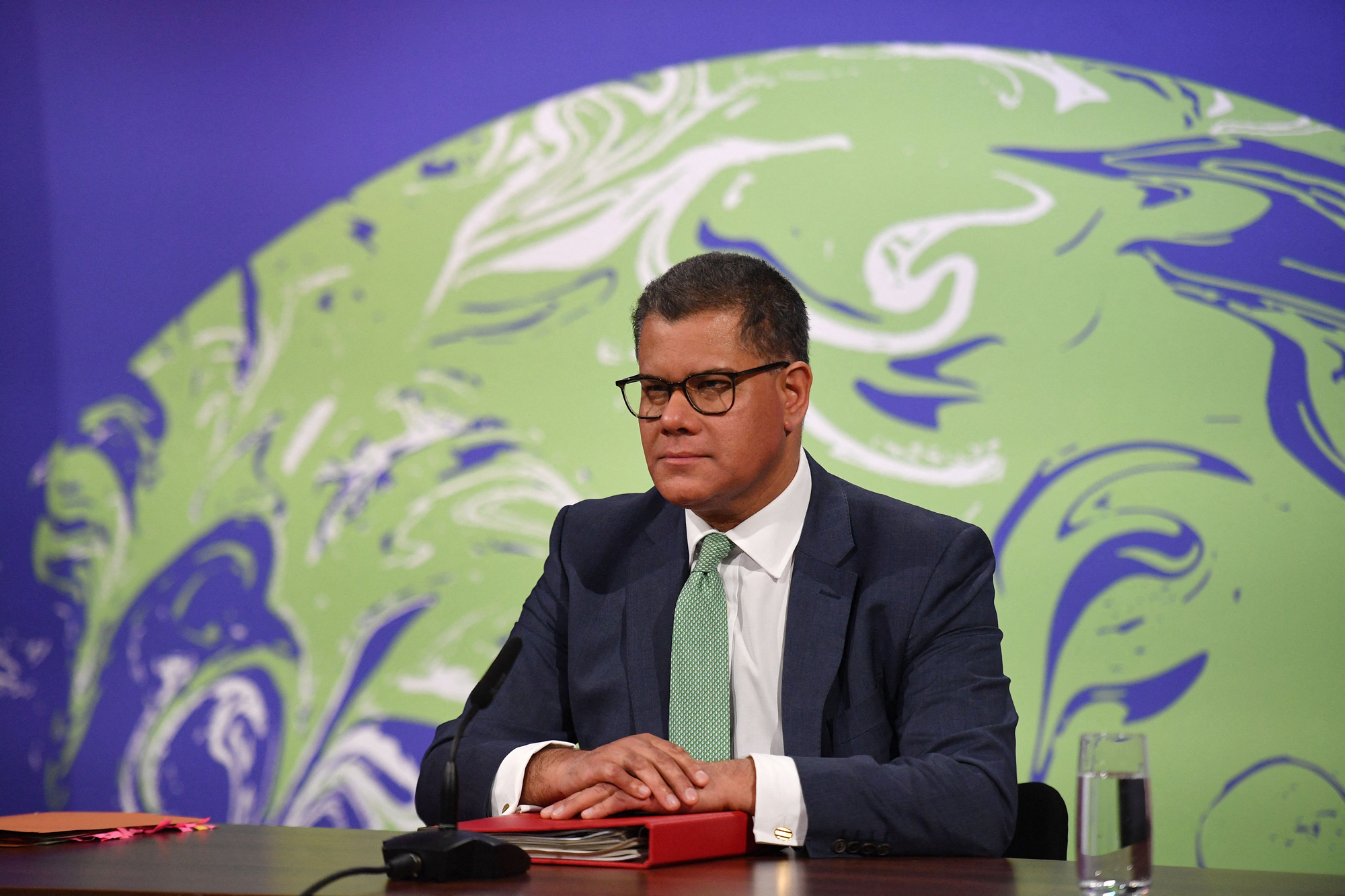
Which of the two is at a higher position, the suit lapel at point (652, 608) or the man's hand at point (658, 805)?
the suit lapel at point (652, 608)

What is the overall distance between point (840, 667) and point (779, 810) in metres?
0.45

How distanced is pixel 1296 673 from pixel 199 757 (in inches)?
113

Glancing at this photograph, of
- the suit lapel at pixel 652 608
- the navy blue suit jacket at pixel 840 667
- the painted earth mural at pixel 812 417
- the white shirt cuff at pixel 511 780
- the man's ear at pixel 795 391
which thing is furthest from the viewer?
the painted earth mural at pixel 812 417

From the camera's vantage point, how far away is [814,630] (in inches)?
74.8

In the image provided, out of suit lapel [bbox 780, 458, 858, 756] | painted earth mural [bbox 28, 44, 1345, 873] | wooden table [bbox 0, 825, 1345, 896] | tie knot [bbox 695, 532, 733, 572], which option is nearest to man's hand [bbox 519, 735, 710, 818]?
wooden table [bbox 0, 825, 1345, 896]

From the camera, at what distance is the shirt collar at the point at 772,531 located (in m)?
2.04

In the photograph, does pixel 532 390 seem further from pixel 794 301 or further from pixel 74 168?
pixel 74 168

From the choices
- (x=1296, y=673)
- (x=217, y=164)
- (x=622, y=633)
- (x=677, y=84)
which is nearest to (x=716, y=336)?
(x=622, y=633)

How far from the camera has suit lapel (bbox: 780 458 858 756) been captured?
6.12 ft

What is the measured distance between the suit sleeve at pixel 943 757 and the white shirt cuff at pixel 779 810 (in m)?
0.01

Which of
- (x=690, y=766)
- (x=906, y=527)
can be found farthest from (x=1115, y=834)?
(x=906, y=527)

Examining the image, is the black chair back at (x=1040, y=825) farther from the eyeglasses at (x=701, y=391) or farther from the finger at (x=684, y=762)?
the eyeglasses at (x=701, y=391)

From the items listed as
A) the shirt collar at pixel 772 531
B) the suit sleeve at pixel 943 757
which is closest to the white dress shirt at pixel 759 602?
the shirt collar at pixel 772 531

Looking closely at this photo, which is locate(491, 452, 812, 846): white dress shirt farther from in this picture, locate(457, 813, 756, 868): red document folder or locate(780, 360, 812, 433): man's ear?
locate(457, 813, 756, 868): red document folder
